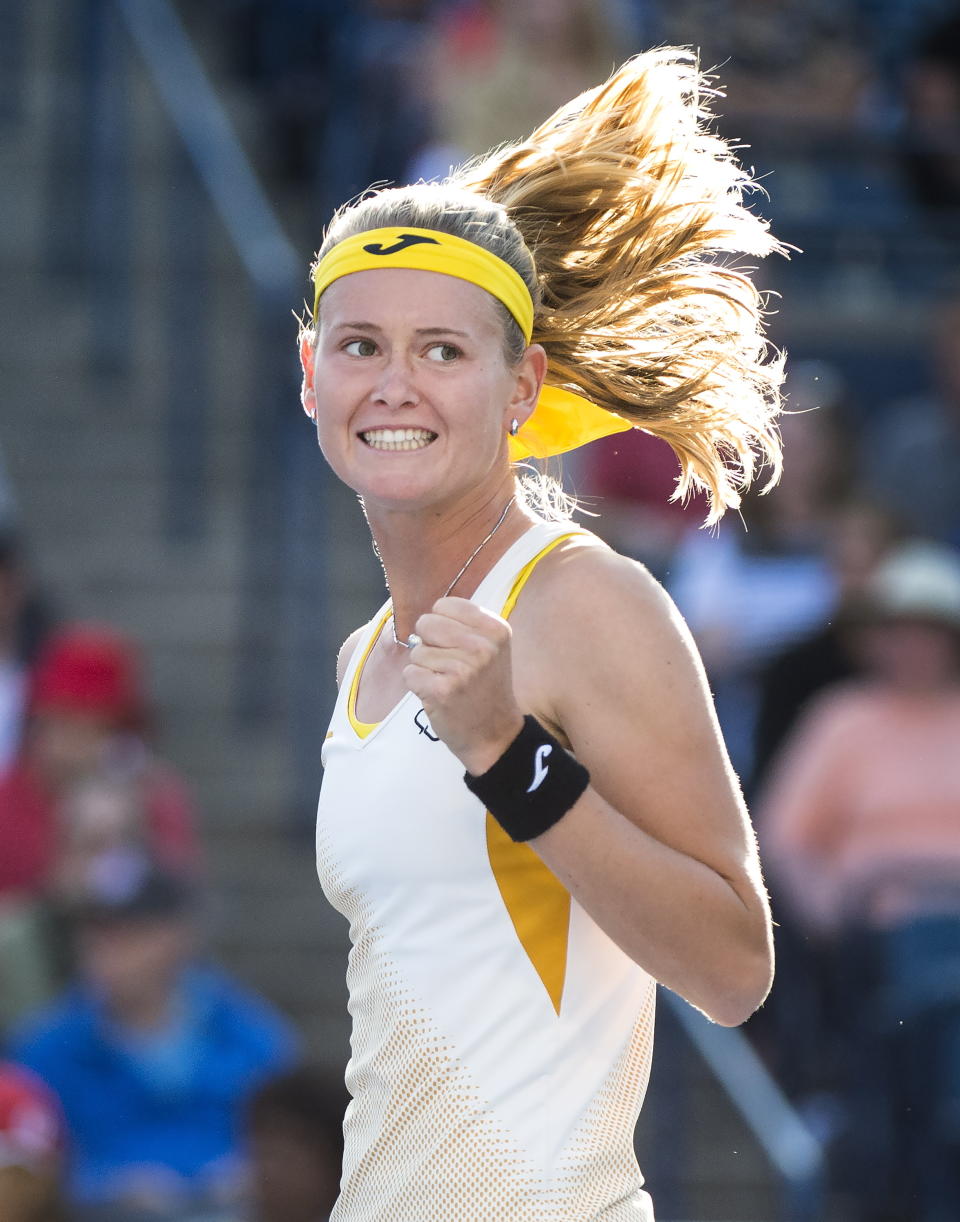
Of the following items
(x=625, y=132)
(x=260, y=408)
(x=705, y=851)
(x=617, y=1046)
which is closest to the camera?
(x=705, y=851)

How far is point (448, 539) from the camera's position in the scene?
9.53ft

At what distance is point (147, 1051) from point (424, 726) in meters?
3.60

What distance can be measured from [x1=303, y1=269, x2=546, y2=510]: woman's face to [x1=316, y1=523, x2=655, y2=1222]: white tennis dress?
0.16m

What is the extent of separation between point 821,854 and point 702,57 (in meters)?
4.01

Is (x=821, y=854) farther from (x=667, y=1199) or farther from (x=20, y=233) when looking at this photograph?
(x=20, y=233)

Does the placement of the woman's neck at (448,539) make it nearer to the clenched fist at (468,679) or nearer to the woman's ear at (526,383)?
the woman's ear at (526,383)

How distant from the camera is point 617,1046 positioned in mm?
2721

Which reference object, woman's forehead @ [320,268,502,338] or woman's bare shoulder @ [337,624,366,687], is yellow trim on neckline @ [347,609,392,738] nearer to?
woman's bare shoulder @ [337,624,366,687]

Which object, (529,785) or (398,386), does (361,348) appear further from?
(529,785)

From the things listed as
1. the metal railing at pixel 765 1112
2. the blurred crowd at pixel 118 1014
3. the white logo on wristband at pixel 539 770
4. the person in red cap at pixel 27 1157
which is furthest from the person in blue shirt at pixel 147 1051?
the white logo on wristband at pixel 539 770

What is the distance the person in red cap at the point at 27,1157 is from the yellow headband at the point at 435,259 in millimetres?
3016

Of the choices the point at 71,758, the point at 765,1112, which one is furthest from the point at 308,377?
the point at 71,758

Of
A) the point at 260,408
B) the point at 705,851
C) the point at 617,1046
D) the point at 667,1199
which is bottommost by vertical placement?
the point at 667,1199

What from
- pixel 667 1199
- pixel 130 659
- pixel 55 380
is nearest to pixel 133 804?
pixel 130 659
